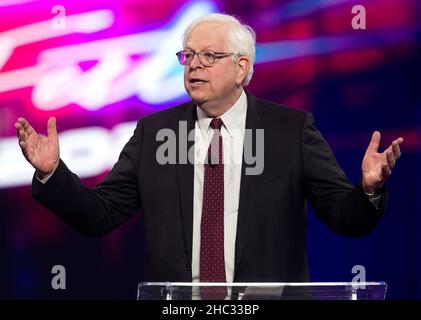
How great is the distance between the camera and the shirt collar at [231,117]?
2.87 metres

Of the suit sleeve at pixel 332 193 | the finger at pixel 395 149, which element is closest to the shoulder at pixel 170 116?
the suit sleeve at pixel 332 193

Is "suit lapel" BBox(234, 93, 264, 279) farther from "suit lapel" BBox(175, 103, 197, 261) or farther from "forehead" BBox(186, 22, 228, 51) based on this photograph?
"forehead" BBox(186, 22, 228, 51)

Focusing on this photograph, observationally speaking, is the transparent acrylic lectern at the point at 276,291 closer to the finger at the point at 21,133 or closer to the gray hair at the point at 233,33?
the finger at the point at 21,133

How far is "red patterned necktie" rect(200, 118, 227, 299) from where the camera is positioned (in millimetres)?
2648

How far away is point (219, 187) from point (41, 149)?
0.53 m

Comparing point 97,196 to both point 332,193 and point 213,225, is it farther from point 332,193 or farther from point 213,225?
point 332,193

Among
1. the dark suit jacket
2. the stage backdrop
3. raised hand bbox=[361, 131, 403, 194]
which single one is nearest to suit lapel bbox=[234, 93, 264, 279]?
the dark suit jacket

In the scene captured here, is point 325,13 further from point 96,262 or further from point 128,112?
point 96,262

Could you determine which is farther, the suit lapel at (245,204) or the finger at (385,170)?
the suit lapel at (245,204)

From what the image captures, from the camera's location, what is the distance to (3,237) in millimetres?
4180

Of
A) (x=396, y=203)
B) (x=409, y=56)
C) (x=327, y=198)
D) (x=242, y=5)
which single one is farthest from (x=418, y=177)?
(x=327, y=198)

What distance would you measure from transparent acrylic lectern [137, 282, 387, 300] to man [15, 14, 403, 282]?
1.94 ft

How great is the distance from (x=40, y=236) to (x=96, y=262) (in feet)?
0.92

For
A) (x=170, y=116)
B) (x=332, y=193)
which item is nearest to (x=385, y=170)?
(x=332, y=193)
